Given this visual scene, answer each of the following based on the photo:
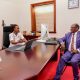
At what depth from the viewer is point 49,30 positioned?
17.1 ft

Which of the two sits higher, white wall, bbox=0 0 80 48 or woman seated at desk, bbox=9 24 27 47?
white wall, bbox=0 0 80 48

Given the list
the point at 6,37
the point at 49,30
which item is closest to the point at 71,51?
the point at 6,37

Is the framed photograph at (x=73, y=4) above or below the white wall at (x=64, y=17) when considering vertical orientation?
above

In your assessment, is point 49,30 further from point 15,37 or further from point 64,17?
point 15,37

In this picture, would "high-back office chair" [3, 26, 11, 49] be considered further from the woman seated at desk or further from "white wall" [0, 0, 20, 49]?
"white wall" [0, 0, 20, 49]

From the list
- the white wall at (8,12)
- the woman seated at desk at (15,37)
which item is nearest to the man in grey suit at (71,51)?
the woman seated at desk at (15,37)

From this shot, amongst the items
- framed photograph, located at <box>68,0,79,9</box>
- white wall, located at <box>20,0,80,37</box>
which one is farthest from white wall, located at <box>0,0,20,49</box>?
framed photograph, located at <box>68,0,79,9</box>

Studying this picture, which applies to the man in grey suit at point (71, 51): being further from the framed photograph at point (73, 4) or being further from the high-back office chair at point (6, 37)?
the framed photograph at point (73, 4)

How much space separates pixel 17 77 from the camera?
1.19 m

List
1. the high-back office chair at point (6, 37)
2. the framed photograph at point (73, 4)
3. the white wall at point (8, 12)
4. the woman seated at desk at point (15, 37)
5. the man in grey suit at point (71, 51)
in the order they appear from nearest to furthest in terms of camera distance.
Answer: the man in grey suit at point (71, 51)
the woman seated at desk at point (15, 37)
the high-back office chair at point (6, 37)
the framed photograph at point (73, 4)
the white wall at point (8, 12)

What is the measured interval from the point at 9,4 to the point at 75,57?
3.66m

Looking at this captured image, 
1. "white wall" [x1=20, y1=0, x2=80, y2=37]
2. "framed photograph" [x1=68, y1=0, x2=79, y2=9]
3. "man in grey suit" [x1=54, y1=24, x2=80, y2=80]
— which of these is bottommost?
"man in grey suit" [x1=54, y1=24, x2=80, y2=80]

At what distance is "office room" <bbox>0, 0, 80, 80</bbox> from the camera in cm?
256

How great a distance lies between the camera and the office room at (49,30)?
2.56 meters
